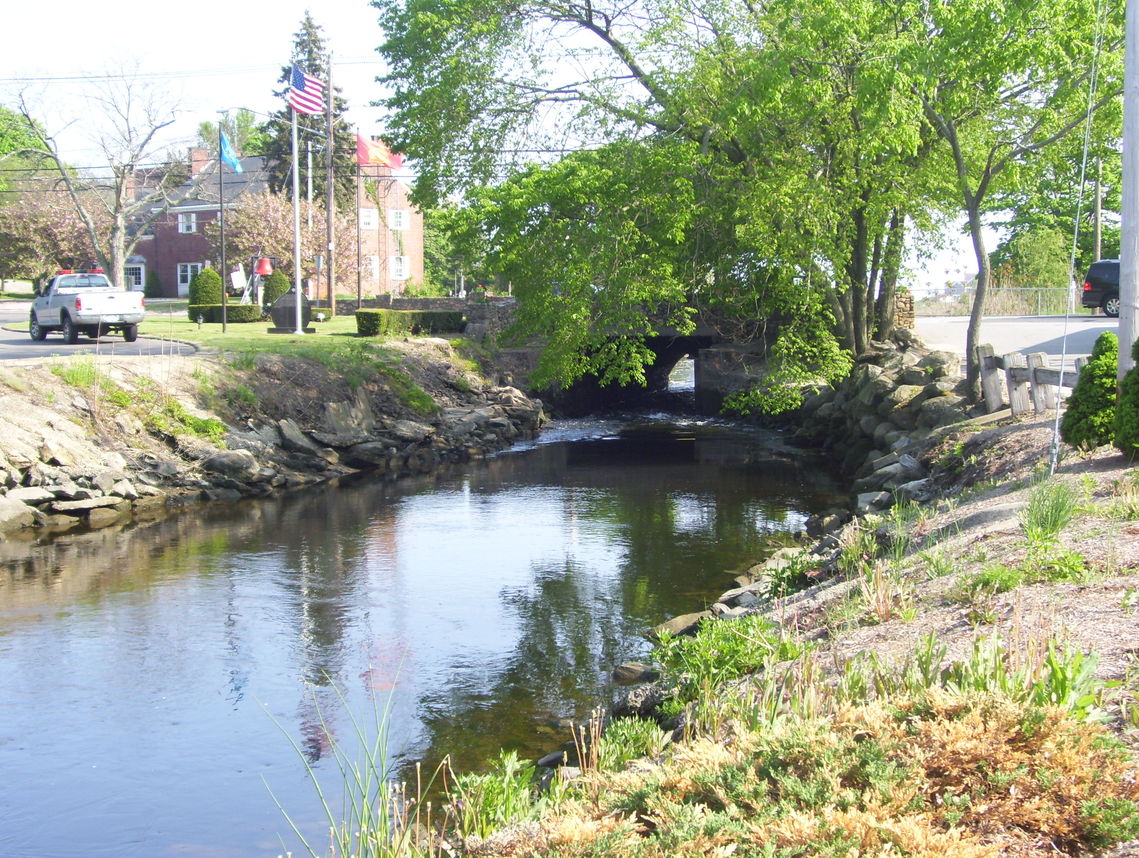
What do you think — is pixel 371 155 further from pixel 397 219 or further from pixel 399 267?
pixel 399 267

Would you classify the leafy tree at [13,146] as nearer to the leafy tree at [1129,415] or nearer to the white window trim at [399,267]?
the white window trim at [399,267]

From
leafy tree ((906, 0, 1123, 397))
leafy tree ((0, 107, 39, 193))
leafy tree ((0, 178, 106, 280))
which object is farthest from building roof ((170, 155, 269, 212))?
A: leafy tree ((906, 0, 1123, 397))

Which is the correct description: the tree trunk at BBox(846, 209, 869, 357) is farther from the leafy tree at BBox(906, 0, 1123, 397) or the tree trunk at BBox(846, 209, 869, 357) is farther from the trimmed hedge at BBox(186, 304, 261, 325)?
the trimmed hedge at BBox(186, 304, 261, 325)

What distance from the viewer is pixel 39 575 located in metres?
14.6

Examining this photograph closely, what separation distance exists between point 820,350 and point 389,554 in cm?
1192

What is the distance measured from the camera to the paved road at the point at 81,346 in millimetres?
26477

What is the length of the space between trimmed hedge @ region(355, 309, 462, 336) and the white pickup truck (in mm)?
7758

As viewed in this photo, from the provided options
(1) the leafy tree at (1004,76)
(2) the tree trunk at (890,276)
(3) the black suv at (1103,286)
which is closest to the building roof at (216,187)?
(2) the tree trunk at (890,276)

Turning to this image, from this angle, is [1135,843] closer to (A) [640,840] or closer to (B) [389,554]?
(A) [640,840]

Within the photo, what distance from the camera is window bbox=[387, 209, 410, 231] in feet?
224

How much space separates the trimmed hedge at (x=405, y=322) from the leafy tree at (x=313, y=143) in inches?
974

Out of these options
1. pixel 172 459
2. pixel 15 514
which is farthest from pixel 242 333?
pixel 15 514

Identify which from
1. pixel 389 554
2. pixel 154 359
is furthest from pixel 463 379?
pixel 389 554

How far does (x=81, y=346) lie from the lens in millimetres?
28156
